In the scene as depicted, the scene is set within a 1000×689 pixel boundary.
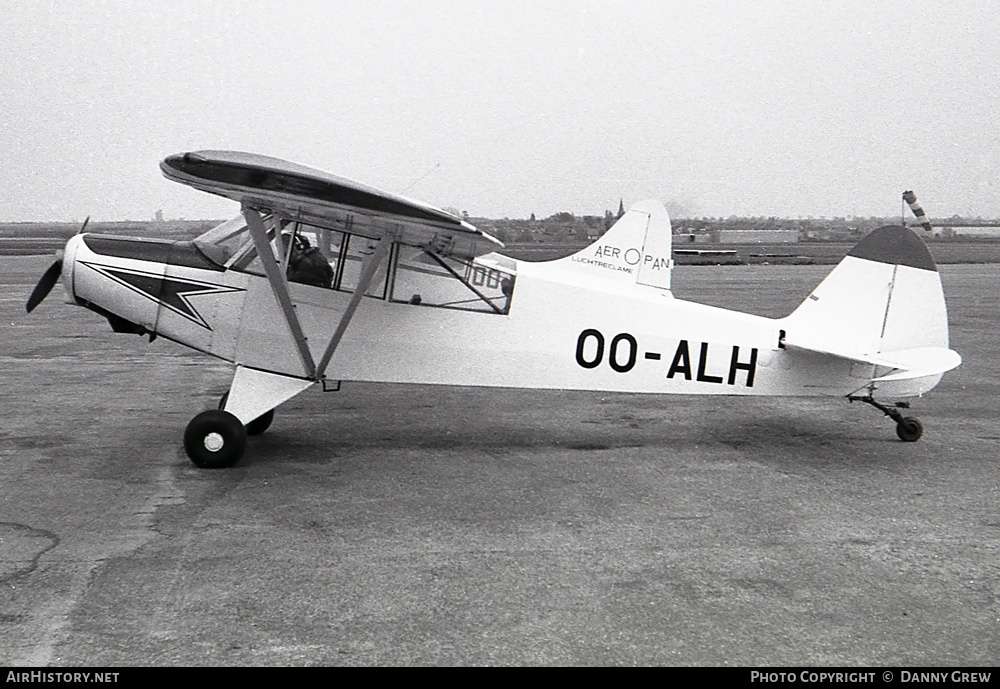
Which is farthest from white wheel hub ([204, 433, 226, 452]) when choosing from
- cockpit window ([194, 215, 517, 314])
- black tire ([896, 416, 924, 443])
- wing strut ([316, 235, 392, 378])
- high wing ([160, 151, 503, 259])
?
black tire ([896, 416, 924, 443])

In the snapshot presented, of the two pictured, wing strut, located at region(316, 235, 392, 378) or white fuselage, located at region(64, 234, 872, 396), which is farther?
white fuselage, located at region(64, 234, 872, 396)

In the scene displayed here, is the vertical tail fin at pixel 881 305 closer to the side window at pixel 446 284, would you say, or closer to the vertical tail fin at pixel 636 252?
the side window at pixel 446 284

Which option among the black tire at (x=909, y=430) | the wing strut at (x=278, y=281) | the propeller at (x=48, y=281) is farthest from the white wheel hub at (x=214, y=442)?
the black tire at (x=909, y=430)

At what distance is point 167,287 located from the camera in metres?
6.83

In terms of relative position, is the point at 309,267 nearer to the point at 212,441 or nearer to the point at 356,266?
the point at 356,266

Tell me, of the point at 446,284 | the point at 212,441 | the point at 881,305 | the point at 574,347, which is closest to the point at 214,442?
the point at 212,441

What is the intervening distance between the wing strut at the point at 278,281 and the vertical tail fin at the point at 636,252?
7976 mm

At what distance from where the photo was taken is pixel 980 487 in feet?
20.0

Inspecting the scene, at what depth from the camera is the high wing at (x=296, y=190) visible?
537 cm

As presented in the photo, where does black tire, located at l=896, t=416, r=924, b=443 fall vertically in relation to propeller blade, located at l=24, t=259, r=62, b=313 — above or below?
below

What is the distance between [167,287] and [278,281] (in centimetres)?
101

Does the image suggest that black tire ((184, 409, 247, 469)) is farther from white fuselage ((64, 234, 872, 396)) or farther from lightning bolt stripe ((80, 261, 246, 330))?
lightning bolt stripe ((80, 261, 246, 330))

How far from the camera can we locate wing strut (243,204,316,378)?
631 centimetres

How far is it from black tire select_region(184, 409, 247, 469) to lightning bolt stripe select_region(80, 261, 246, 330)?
0.94m
